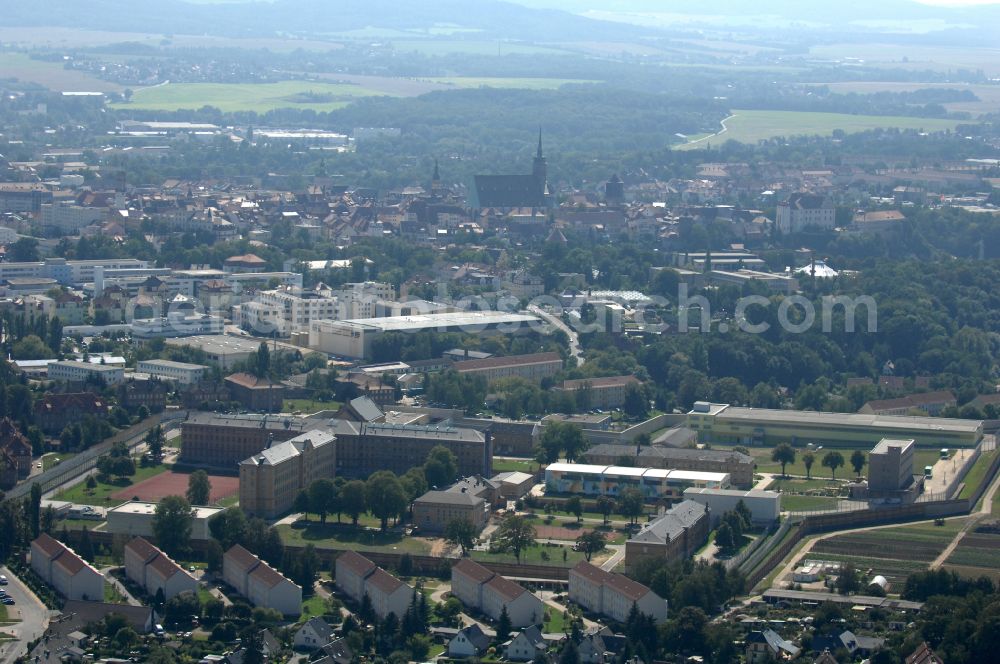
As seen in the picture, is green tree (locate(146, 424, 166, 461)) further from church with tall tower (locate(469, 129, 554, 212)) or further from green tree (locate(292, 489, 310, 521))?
church with tall tower (locate(469, 129, 554, 212))

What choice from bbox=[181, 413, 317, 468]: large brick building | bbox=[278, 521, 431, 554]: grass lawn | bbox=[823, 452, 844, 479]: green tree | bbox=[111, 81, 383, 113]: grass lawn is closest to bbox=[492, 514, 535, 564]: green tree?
bbox=[278, 521, 431, 554]: grass lawn

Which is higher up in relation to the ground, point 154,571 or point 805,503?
point 154,571

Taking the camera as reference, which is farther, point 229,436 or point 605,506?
point 229,436

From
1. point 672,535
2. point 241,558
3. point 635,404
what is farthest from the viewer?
point 635,404

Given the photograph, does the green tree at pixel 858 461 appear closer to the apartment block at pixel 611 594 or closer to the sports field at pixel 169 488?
the apartment block at pixel 611 594

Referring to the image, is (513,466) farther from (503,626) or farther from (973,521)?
(503,626)

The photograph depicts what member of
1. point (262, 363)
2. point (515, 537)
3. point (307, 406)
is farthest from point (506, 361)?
point (515, 537)
